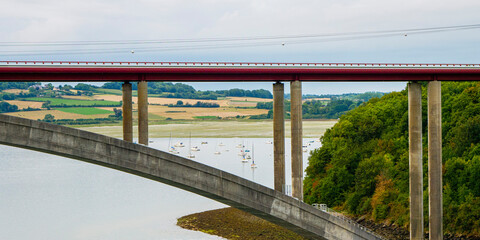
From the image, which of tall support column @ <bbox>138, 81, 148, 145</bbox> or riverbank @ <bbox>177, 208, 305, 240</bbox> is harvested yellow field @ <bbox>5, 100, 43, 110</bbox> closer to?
riverbank @ <bbox>177, 208, 305, 240</bbox>

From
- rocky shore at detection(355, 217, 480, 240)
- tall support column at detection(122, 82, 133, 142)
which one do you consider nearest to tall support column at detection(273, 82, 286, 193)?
tall support column at detection(122, 82, 133, 142)

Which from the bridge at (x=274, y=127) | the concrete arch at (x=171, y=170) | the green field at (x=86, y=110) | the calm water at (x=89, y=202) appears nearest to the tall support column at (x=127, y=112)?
the bridge at (x=274, y=127)

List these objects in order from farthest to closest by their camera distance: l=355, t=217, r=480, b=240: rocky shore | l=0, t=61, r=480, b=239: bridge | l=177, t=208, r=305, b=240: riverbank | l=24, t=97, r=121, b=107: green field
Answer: l=24, t=97, r=121, b=107: green field, l=177, t=208, r=305, b=240: riverbank, l=355, t=217, r=480, b=240: rocky shore, l=0, t=61, r=480, b=239: bridge

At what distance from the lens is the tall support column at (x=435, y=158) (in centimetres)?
3972

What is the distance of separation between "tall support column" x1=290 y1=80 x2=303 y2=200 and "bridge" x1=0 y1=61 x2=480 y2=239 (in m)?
0.06

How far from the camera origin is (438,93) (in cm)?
4038

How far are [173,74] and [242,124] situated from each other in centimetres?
13620

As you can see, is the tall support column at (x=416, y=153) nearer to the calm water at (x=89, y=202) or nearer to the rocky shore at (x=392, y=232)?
the rocky shore at (x=392, y=232)

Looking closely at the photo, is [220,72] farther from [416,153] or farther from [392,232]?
[392,232]

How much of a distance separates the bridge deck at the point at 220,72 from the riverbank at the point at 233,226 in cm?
1724

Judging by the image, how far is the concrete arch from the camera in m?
21.2

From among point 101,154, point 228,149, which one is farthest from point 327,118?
point 101,154

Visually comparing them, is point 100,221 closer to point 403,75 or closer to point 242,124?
point 403,75

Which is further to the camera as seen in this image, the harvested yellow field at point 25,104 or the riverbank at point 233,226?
the harvested yellow field at point 25,104
